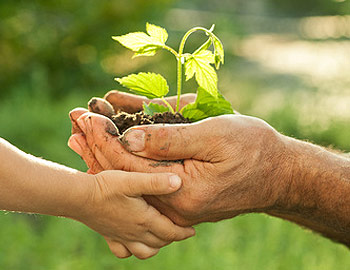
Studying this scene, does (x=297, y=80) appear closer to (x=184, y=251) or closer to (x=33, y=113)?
(x=33, y=113)

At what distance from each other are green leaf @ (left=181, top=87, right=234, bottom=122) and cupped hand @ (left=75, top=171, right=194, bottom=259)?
0.27m

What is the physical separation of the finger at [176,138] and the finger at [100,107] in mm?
246

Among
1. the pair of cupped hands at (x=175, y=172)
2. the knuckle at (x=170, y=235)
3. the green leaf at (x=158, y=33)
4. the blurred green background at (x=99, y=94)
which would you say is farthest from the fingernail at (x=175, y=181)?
the blurred green background at (x=99, y=94)

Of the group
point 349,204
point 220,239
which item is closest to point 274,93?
point 220,239

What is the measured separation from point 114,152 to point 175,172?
0.23 m

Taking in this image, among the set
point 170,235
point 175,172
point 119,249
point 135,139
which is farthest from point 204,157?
point 119,249

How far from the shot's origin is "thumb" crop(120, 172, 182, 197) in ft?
5.89

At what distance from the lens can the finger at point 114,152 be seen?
6.13 feet

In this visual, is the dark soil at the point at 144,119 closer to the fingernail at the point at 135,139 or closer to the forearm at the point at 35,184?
the fingernail at the point at 135,139

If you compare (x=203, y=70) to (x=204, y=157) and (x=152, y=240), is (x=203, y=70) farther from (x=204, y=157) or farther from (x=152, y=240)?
(x=152, y=240)

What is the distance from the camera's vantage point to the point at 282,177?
6.39 feet

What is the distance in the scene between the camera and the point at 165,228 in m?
1.97

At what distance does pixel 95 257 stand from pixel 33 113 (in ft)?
6.96

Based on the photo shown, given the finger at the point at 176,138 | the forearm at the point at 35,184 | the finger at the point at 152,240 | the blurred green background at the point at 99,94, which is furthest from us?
the blurred green background at the point at 99,94
